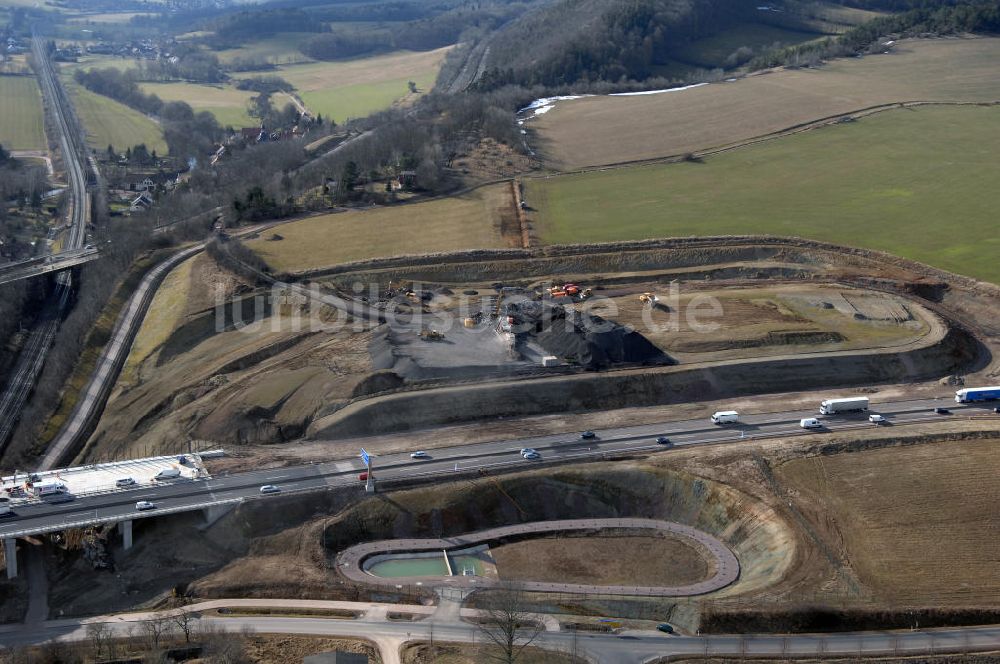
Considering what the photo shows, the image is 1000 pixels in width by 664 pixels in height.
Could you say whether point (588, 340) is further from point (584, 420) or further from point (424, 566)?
point (424, 566)

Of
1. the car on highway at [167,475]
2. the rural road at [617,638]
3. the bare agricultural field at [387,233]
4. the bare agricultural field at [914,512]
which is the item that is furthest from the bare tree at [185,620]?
the bare agricultural field at [387,233]

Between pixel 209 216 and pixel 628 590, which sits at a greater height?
pixel 209 216

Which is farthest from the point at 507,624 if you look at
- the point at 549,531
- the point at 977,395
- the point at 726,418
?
the point at 977,395

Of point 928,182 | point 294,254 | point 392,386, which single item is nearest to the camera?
point 392,386

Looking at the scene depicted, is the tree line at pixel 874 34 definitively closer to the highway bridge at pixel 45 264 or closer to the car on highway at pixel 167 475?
the highway bridge at pixel 45 264

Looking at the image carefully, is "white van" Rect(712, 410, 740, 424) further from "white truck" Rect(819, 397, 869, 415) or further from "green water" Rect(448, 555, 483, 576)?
"green water" Rect(448, 555, 483, 576)

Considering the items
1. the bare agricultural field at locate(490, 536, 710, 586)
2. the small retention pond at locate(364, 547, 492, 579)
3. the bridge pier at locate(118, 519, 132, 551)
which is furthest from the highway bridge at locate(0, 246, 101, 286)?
the bare agricultural field at locate(490, 536, 710, 586)

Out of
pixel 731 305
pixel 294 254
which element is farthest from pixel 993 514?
pixel 294 254

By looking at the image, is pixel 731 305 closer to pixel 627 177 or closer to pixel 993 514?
pixel 993 514
